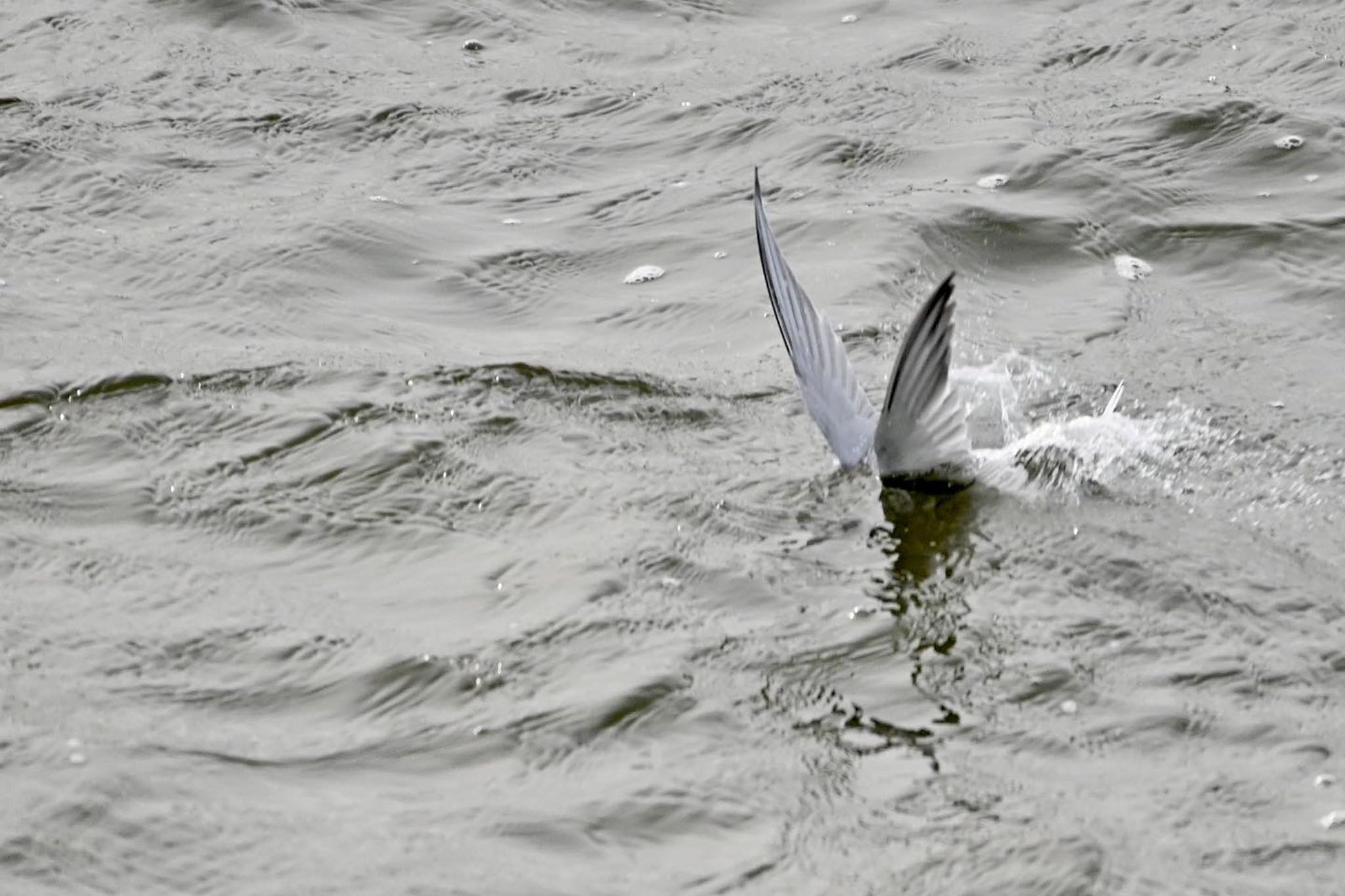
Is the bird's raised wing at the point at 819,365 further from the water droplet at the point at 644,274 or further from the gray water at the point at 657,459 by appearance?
the water droplet at the point at 644,274

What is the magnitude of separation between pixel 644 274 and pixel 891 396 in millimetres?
1671

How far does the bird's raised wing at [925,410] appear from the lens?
4488 mm

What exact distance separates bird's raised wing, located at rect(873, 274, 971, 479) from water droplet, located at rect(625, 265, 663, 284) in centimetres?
150

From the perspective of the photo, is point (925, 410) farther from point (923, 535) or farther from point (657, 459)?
point (657, 459)

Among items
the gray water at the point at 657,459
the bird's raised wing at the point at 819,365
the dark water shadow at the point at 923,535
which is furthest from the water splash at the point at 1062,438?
the bird's raised wing at the point at 819,365

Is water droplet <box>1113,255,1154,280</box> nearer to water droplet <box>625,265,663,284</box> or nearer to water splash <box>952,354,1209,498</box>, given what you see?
water splash <box>952,354,1209,498</box>

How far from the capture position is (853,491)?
4891 millimetres

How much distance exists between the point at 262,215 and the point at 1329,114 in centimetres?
375

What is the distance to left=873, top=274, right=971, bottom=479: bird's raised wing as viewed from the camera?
14.7 ft

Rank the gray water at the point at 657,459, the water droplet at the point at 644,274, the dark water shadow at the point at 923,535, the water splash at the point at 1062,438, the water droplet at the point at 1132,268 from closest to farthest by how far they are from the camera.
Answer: the gray water at the point at 657,459
the dark water shadow at the point at 923,535
the water splash at the point at 1062,438
the water droplet at the point at 1132,268
the water droplet at the point at 644,274

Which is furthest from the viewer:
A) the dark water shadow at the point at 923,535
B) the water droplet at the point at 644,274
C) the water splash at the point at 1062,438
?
the water droplet at the point at 644,274

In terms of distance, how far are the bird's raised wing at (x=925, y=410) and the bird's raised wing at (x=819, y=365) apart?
0.09m

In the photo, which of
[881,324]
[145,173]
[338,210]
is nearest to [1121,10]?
[881,324]

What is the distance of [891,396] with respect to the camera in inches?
185
